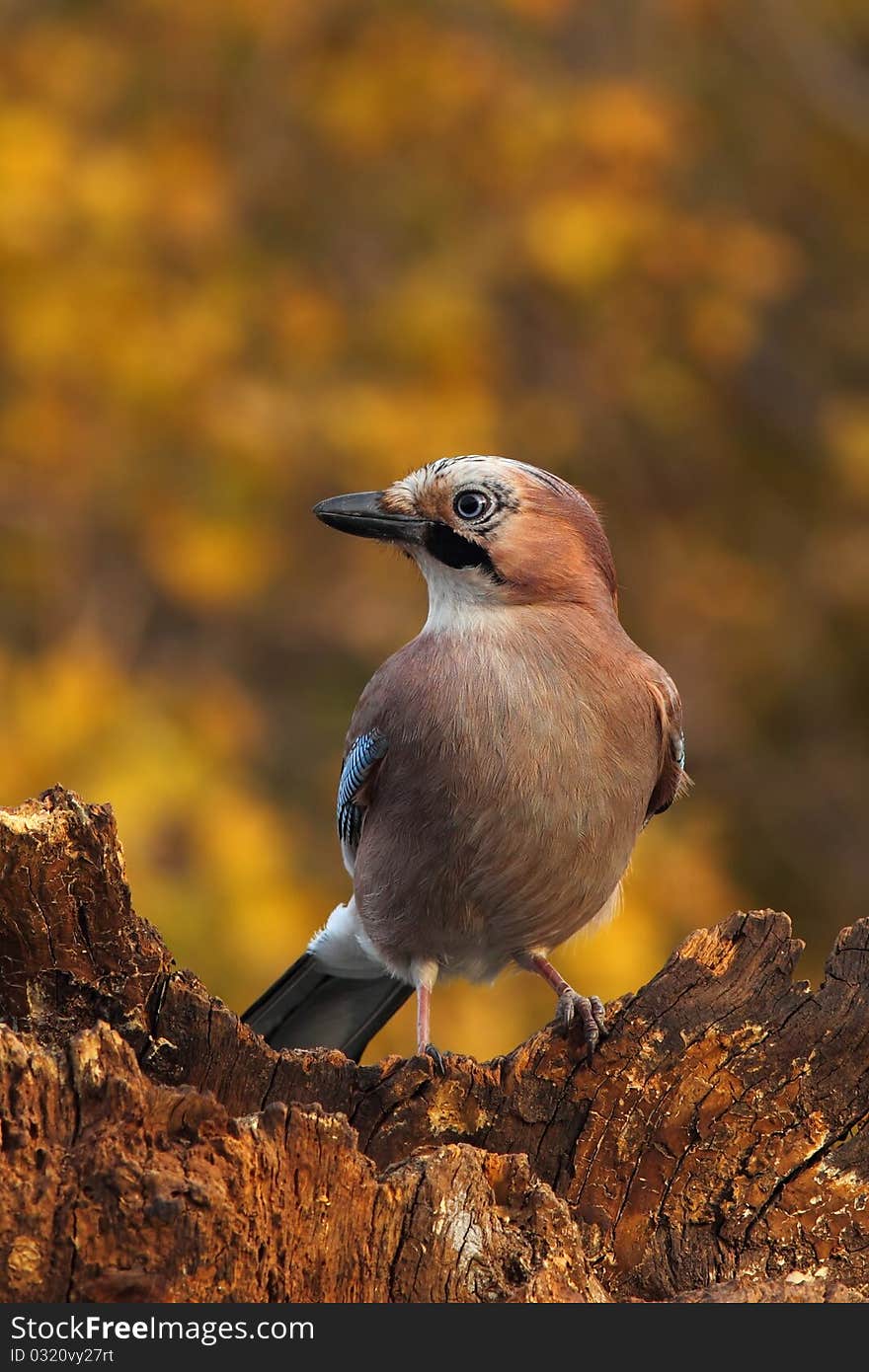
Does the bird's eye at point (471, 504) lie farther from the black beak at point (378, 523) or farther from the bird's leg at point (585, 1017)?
the bird's leg at point (585, 1017)

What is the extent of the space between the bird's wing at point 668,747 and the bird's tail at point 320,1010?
92cm

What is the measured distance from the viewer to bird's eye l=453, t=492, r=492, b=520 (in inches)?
172

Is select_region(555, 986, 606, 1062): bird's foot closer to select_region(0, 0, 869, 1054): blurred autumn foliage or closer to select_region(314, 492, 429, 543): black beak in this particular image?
select_region(314, 492, 429, 543): black beak

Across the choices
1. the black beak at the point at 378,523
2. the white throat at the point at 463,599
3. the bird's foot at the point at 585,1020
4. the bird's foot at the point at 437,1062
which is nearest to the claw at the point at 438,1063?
the bird's foot at the point at 437,1062

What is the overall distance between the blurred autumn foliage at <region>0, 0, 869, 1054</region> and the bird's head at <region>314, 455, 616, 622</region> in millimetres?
2657

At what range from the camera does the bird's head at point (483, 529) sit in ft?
14.3

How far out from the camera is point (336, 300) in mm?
8227

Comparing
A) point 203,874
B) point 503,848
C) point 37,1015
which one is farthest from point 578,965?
point 37,1015

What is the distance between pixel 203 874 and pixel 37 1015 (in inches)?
133

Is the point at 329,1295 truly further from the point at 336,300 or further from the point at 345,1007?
the point at 336,300

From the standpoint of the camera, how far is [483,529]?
4.36 metres

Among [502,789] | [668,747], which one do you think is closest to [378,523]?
[502,789]

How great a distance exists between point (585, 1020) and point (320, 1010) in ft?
3.95

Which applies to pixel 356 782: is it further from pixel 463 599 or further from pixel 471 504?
pixel 471 504
